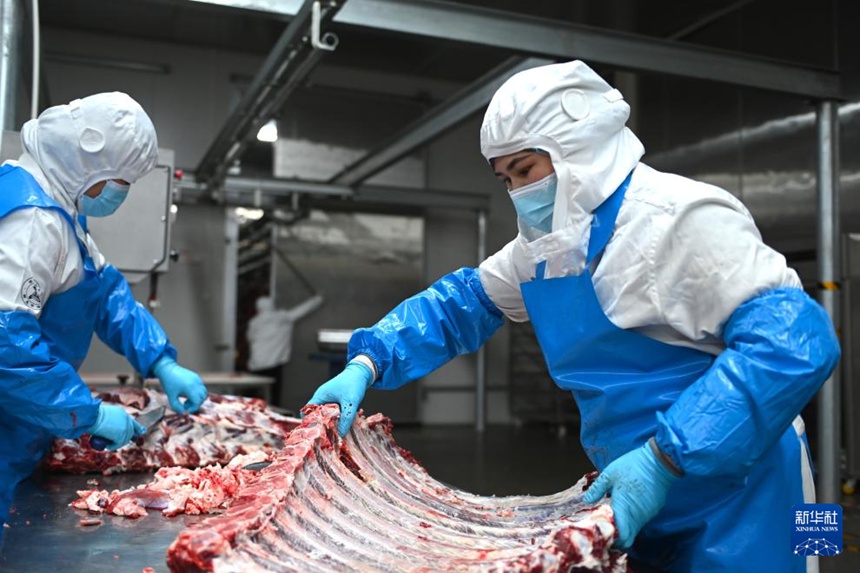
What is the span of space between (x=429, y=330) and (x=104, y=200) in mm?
1537

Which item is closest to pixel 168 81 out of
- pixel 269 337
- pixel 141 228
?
pixel 269 337

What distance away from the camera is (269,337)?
983 cm

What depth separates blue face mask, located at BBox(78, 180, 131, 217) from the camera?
3018 mm

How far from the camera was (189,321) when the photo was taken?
977 cm

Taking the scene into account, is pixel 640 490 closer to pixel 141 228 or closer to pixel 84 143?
pixel 84 143

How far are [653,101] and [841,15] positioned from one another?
284cm

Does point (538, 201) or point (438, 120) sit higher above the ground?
point (438, 120)

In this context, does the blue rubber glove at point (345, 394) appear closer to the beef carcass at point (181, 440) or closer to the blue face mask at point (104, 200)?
the beef carcass at point (181, 440)

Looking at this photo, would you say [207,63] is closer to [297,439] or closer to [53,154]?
[53,154]

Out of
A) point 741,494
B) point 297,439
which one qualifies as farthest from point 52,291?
point 741,494

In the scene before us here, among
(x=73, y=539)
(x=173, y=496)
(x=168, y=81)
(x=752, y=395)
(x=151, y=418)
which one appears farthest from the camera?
(x=168, y=81)

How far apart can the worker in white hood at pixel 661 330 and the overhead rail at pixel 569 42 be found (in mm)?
2543

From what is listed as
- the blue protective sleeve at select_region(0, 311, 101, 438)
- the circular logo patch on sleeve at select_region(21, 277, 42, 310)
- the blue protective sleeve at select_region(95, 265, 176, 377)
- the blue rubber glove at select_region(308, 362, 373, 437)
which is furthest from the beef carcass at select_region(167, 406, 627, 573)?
the blue protective sleeve at select_region(95, 265, 176, 377)

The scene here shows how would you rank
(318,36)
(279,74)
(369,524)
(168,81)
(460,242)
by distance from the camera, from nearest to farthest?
(369,524), (318,36), (279,74), (168,81), (460,242)
